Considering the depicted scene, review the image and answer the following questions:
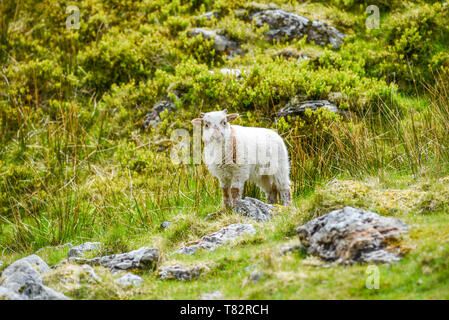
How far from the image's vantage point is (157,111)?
1345 centimetres

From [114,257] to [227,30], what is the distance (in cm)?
961

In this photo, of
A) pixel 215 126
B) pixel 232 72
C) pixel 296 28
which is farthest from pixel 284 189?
pixel 296 28

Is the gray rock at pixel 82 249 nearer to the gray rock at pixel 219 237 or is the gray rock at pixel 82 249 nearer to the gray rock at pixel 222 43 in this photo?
the gray rock at pixel 219 237

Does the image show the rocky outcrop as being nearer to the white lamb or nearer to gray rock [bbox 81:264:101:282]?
the white lamb

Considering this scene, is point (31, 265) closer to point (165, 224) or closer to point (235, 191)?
point (165, 224)

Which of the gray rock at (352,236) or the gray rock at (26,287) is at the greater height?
the gray rock at (352,236)

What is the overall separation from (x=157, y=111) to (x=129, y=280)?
331 inches

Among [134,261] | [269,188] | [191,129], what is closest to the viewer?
[134,261]

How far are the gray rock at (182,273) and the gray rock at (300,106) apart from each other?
6252 millimetres

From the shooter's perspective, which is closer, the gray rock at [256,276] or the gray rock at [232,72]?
the gray rock at [256,276]

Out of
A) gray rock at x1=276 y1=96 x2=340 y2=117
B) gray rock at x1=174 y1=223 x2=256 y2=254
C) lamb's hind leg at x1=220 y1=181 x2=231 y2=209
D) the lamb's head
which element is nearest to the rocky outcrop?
lamb's hind leg at x1=220 y1=181 x2=231 y2=209

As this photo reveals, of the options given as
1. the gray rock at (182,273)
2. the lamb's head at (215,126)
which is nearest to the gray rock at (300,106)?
the lamb's head at (215,126)

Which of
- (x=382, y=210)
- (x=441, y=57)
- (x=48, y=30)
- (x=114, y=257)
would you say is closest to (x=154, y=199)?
(x=114, y=257)

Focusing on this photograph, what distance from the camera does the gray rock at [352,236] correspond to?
16.2ft
